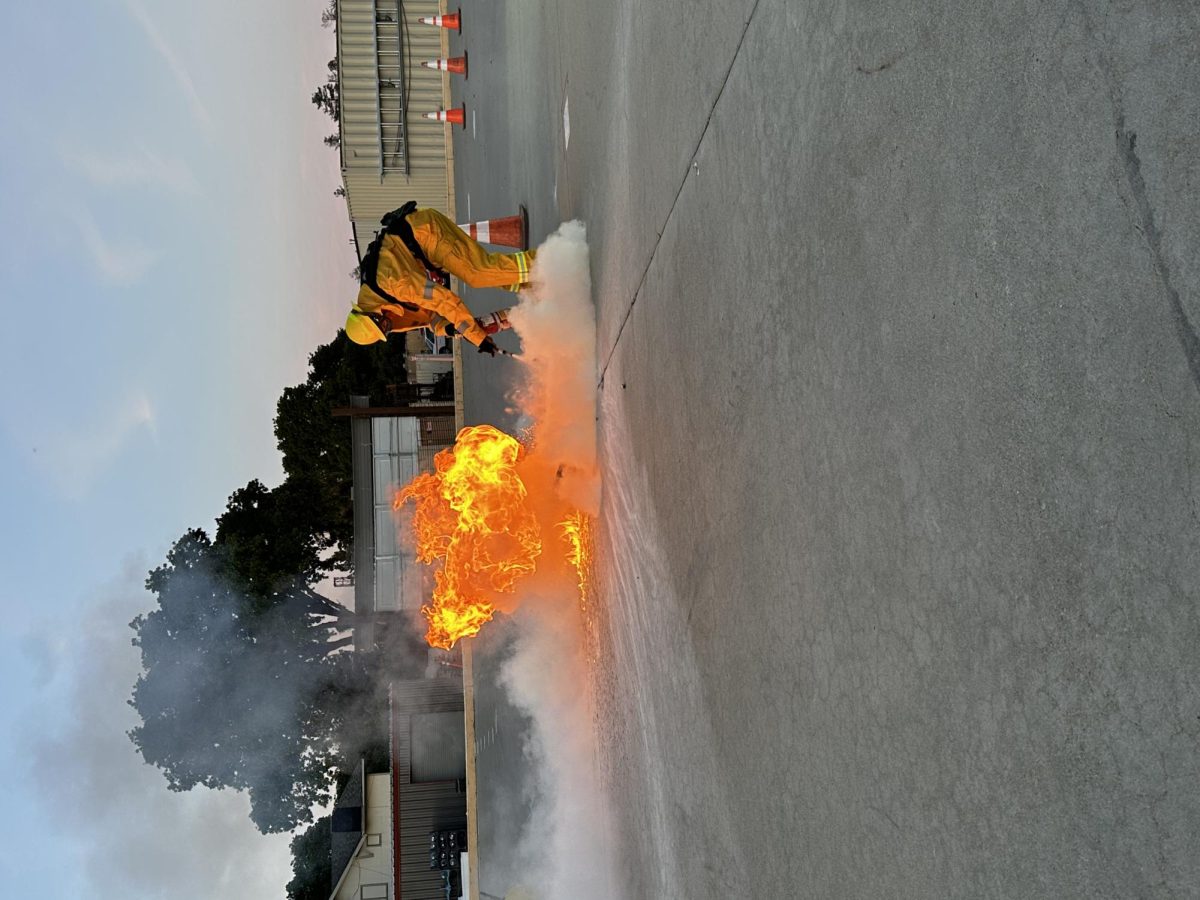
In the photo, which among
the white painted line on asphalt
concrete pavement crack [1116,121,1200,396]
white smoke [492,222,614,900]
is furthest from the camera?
the white painted line on asphalt

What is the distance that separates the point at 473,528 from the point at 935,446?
17.4 feet

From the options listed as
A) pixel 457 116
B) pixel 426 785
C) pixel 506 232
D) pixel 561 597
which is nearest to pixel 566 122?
pixel 506 232

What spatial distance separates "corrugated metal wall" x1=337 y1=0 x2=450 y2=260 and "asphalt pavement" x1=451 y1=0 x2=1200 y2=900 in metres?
18.8

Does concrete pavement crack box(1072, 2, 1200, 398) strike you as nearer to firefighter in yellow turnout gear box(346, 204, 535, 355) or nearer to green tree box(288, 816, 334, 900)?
firefighter in yellow turnout gear box(346, 204, 535, 355)

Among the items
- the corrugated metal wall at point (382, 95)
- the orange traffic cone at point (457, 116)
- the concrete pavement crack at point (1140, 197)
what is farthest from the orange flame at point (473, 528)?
the corrugated metal wall at point (382, 95)

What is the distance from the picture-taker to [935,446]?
225cm

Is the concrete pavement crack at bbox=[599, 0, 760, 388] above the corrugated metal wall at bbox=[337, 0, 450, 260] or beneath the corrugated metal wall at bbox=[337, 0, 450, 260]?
beneath

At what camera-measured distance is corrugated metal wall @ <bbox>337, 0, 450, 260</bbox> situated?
21516 millimetres

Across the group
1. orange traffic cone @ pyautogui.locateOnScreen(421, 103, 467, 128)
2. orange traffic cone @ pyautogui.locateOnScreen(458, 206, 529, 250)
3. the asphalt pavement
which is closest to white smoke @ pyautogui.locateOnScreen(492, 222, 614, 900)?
orange traffic cone @ pyautogui.locateOnScreen(458, 206, 529, 250)

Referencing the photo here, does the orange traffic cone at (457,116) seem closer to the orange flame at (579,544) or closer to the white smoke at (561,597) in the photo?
the white smoke at (561,597)

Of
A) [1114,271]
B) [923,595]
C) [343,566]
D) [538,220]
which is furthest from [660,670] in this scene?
[343,566]

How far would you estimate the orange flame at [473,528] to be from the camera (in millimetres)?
7238

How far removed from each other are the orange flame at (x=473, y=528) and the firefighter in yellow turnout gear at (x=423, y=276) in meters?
0.92

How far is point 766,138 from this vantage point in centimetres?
333
